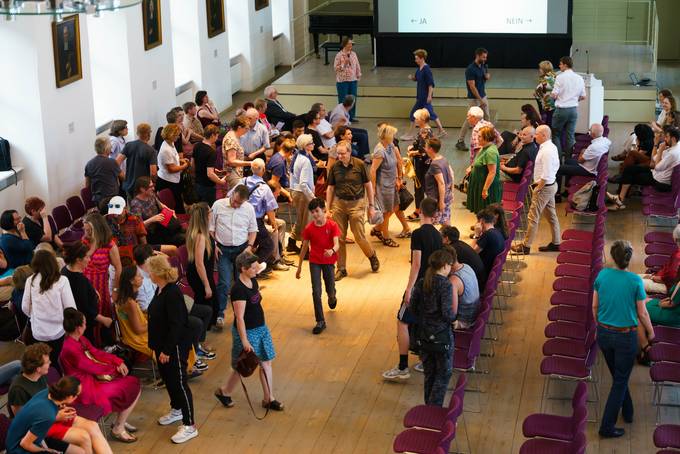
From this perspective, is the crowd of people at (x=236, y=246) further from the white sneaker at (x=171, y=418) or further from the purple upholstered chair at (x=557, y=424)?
the purple upholstered chair at (x=557, y=424)

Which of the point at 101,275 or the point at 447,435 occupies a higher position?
the point at 101,275

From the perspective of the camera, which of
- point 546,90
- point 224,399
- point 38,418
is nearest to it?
point 38,418

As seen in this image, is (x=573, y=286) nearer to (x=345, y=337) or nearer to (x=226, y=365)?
(x=345, y=337)

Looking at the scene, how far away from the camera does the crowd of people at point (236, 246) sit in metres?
8.34

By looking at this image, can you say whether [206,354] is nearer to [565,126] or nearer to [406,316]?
[406,316]

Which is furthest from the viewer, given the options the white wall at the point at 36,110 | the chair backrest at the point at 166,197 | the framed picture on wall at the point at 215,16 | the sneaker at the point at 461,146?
the framed picture on wall at the point at 215,16

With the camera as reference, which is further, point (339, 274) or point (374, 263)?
point (374, 263)

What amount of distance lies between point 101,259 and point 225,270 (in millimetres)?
1412

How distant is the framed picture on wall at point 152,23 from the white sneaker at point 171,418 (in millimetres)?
8843

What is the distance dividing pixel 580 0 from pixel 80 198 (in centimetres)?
1530

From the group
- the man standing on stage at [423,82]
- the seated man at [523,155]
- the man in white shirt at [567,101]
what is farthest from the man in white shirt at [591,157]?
the man standing on stage at [423,82]

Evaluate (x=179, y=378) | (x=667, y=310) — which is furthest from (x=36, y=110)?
(x=667, y=310)

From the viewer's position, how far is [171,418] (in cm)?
882

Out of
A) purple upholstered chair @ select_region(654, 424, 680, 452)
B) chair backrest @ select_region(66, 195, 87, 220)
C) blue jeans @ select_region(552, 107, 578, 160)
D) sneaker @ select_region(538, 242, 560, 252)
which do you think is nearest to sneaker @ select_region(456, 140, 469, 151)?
blue jeans @ select_region(552, 107, 578, 160)
